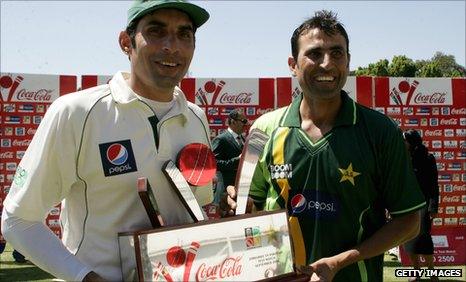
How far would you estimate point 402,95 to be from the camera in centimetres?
956

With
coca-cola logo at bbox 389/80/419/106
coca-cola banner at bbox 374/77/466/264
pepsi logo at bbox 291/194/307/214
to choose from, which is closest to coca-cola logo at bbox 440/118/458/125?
coca-cola banner at bbox 374/77/466/264

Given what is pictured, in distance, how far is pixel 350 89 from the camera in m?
9.30

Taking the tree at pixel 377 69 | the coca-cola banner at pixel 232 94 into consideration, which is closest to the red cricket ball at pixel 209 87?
the coca-cola banner at pixel 232 94

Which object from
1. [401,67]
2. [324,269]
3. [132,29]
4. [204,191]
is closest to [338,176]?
[324,269]

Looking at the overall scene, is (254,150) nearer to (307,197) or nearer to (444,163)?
(307,197)

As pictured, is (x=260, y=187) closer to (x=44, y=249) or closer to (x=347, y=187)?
(x=347, y=187)

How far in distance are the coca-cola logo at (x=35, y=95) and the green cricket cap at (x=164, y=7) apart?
8238mm

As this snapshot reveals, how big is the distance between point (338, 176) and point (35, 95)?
838cm

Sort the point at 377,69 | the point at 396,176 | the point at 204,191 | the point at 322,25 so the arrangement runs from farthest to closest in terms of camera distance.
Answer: the point at 377,69 → the point at 322,25 → the point at 396,176 → the point at 204,191

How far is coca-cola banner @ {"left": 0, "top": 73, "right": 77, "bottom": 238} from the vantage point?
31.2 ft

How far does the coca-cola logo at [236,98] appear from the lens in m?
9.70

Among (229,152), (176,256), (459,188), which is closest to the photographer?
(176,256)

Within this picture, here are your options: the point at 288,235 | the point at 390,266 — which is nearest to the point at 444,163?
the point at 390,266

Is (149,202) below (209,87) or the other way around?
below
